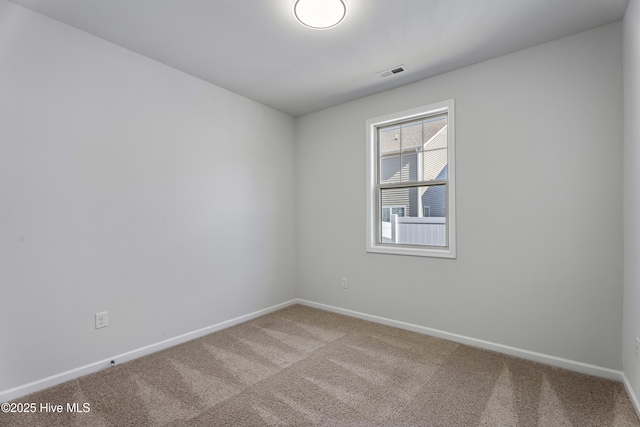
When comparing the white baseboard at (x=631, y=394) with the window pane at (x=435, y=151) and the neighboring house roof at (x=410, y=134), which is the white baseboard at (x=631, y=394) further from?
the neighboring house roof at (x=410, y=134)

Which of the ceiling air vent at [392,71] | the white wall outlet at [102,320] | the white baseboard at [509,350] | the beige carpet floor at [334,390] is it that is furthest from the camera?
the ceiling air vent at [392,71]

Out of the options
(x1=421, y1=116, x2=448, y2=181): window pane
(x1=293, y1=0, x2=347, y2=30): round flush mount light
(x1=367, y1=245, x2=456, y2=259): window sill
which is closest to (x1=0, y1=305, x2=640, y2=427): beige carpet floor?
(x1=367, y1=245, x2=456, y2=259): window sill

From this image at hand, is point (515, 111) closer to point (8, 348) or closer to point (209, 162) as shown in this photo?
point (209, 162)

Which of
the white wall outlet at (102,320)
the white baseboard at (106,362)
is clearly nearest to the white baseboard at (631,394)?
the white baseboard at (106,362)

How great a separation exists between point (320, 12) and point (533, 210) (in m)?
2.27

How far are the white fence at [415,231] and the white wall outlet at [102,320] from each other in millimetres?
2744

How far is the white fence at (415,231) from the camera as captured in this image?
124 inches

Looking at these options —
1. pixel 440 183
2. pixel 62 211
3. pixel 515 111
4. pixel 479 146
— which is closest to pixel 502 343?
pixel 440 183

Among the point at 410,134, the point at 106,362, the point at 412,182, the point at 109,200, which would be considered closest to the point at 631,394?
the point at 412,182

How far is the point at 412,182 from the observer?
3330mm

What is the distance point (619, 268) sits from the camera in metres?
2.19

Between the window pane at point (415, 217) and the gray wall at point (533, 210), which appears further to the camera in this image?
the window pane at point (415, 217)

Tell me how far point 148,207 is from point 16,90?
3.75 ft

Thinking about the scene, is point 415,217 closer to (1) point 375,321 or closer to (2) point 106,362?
(1) point 375,321
